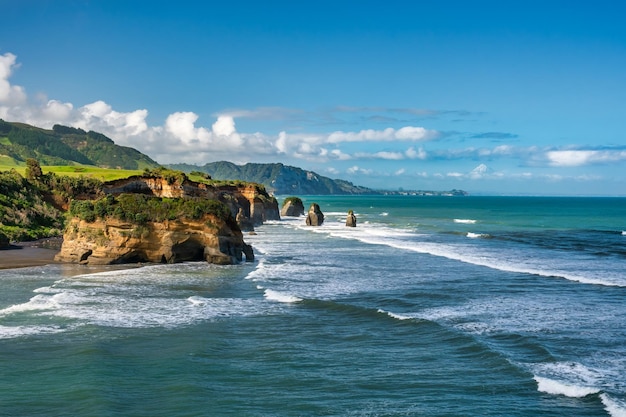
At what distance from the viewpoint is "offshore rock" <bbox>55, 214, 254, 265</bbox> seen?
40.6 meters

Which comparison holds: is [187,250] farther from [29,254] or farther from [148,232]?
[29,254]

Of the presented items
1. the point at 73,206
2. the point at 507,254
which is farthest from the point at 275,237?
the point at 73,206

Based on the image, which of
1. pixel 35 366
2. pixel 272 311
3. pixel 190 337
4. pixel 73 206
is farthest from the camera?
pixel 73 206

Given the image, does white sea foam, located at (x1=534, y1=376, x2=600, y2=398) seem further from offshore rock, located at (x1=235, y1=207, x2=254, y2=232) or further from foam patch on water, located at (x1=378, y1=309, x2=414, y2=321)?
offshore rock, located at (x1=235, y1=207, x2=254, y2=232)

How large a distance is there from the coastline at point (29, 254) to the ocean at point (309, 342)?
118 inches

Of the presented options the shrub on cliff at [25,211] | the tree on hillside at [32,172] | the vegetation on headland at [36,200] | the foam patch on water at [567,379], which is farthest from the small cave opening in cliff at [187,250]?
the tree on hillside at [32,172]

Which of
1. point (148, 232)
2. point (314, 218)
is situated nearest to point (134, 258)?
point (148, 232)

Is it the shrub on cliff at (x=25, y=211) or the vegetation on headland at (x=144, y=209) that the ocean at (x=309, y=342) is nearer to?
the vegetation on headland at (x=144, y=209)

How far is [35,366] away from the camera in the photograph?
18.0 meters

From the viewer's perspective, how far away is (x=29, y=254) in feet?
148

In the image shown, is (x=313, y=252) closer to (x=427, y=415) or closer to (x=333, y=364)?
(x=333, y=364)

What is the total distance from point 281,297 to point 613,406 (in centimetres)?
1735

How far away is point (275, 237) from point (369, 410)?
183ft

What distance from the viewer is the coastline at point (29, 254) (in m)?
40.4
